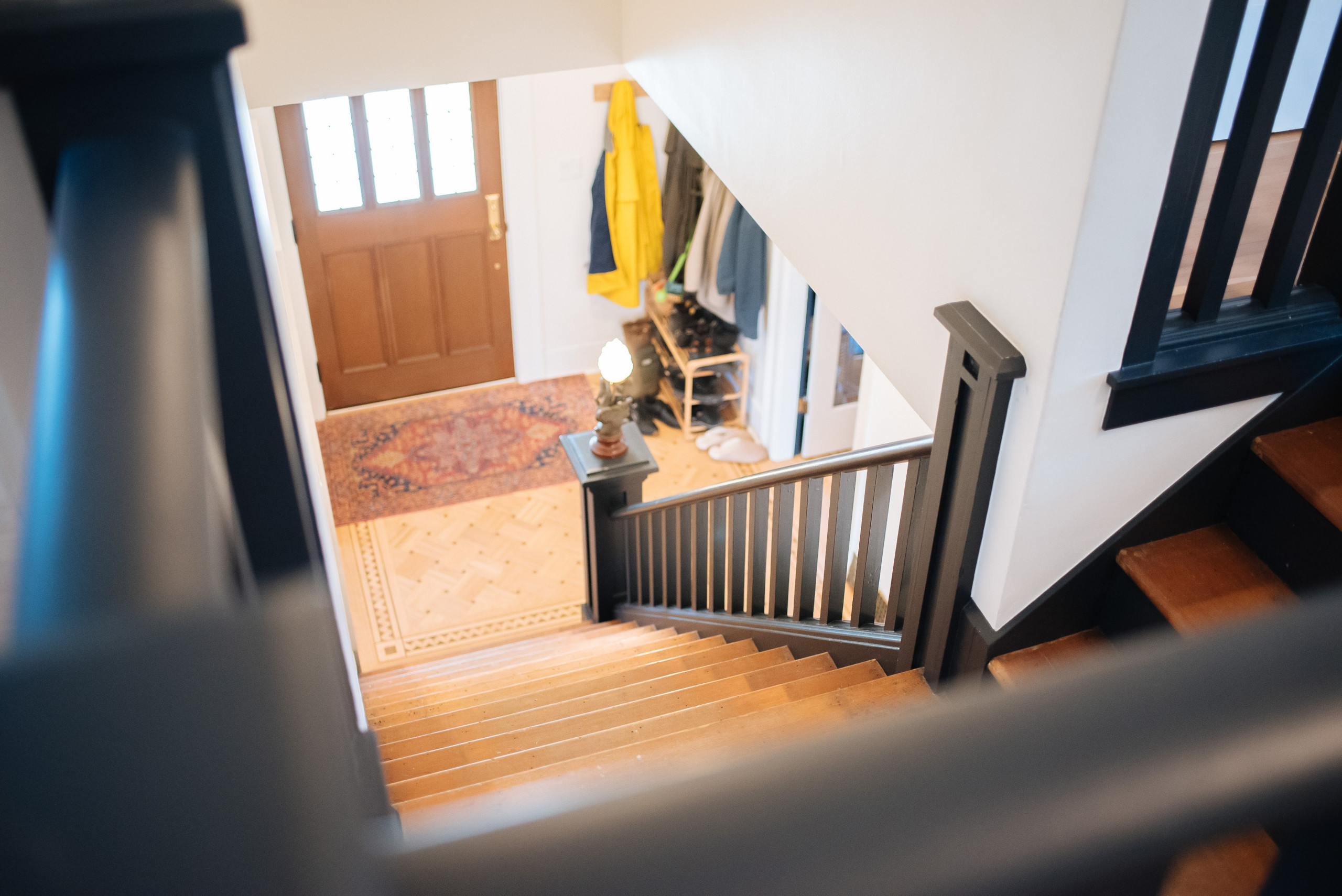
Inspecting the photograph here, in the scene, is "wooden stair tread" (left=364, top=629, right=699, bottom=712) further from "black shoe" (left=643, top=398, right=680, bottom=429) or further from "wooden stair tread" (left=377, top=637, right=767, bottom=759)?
"black shoe" (left=643, top=398, right=680, bottom=429)

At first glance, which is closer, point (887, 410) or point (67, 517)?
point (67, 517)

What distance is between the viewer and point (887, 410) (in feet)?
13.6

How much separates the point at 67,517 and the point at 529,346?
20.3 feet

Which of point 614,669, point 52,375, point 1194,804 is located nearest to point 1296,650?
point 1194,804

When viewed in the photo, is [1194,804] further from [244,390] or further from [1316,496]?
[1316,496]

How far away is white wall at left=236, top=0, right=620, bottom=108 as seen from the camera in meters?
3.38

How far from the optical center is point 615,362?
12.2 feet

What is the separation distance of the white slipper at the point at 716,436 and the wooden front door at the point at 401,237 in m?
1.34

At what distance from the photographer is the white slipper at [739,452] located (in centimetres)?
587

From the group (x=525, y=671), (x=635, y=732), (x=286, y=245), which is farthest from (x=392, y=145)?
(x=635, y=732)

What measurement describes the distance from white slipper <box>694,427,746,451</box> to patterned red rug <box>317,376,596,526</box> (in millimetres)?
659

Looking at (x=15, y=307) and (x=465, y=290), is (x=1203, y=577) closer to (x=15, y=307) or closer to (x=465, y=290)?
(x=15, y=307)

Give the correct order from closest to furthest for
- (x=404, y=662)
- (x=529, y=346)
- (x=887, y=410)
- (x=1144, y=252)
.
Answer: (x=1144, y=252)
(x=887, y=410)
(x=404, y=662)
(x=529, y=346)

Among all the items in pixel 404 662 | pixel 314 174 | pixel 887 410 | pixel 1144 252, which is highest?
pixel 1144 252
